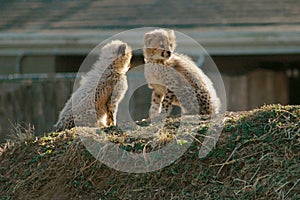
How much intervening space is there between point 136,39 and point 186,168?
27.7ft

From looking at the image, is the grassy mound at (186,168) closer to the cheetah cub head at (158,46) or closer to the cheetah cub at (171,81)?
the cheetah cub at (171,81)

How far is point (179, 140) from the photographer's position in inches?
254

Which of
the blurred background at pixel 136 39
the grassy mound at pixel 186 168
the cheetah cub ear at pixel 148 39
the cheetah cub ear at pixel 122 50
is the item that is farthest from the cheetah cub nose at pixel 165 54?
the blurred background at pixel 136 39

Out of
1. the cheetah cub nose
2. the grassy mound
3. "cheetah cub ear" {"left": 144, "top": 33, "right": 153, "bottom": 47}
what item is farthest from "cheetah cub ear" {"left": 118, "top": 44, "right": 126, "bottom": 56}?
the grassy mound

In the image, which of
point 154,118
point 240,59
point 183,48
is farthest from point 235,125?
point 240,59

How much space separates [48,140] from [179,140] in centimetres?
142

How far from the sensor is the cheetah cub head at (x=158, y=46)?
8.06 metres

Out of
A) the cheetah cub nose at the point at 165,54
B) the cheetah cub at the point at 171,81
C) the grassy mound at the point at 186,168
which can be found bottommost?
the grassy mound at the point at 186,168

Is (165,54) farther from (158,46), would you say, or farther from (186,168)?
(186,168)

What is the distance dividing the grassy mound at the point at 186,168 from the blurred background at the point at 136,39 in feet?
19.0

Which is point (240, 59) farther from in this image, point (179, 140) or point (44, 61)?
point (179, 140)

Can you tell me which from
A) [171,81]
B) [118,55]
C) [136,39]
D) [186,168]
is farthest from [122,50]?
[136,39]

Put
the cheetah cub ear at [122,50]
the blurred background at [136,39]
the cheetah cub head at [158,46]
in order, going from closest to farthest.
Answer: the cheetah cub head at [158,46]
the cheetah cub ear at [122,50]
the blurred background at [136,39]

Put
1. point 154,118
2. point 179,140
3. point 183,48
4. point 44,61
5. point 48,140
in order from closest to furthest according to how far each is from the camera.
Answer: point 179,140 < point 48,140 < point 154,118 < point 183,48 < point 44,61
